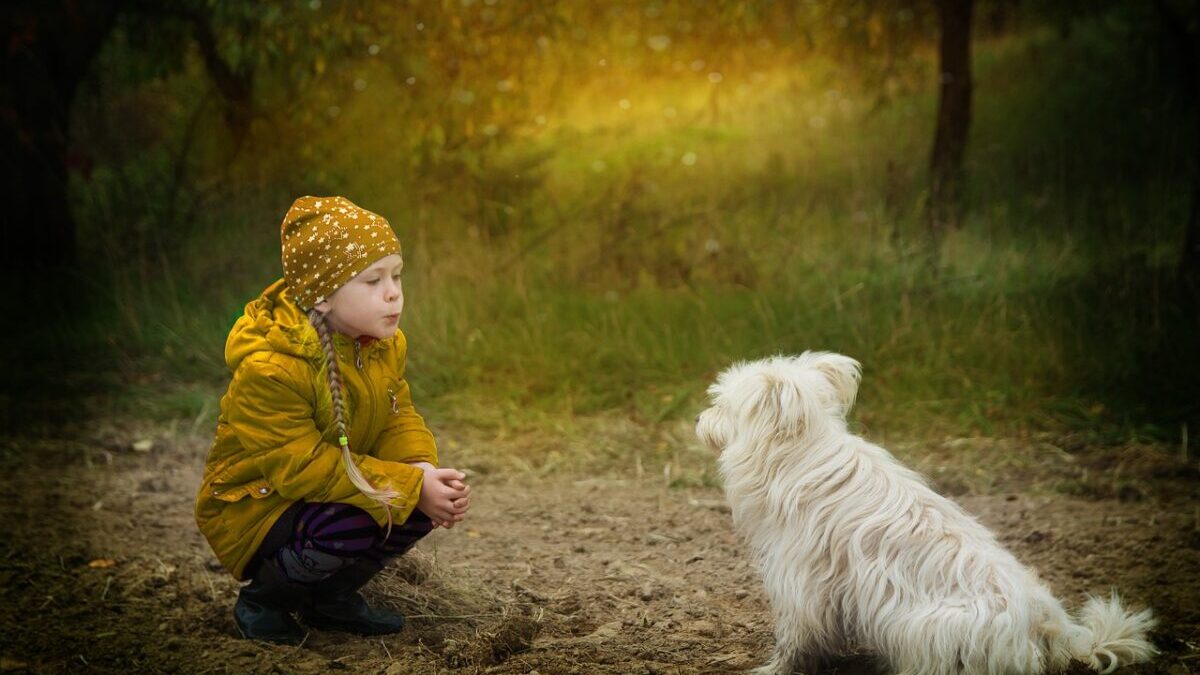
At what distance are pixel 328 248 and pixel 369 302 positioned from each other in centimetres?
18

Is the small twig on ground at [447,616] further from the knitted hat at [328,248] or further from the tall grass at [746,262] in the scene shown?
the tall grass at [746,262]

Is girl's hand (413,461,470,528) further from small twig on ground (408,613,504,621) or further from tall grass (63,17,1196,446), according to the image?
tall grass (63,17,1196,446)

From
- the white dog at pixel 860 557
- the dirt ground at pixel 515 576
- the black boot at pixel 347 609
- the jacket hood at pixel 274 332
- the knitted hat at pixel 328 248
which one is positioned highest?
the knitted hat at pixel 328 248

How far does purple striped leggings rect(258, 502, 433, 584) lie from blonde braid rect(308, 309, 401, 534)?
92mm

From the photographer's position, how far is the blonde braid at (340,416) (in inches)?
120

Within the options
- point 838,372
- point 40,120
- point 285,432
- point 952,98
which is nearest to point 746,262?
point 952,98

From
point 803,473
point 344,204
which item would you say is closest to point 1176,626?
point 803,473

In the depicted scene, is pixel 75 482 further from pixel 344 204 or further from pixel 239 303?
pixel 344 204

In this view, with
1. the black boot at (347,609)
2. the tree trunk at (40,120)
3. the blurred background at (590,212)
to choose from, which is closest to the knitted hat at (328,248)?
the black boot at (347,609)

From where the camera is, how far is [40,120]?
7.62 meters

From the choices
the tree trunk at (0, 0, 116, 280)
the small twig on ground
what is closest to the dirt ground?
the small twig on ground

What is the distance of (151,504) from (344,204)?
7.67 ft

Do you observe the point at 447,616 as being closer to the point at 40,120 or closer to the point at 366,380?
the point at 366,380

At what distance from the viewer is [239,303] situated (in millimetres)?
7004
